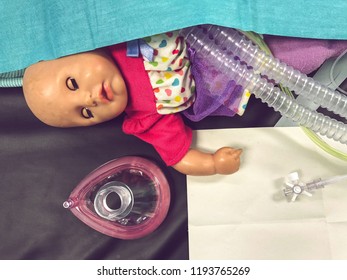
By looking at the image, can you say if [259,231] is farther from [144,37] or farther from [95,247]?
[144,37]

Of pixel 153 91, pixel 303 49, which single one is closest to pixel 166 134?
pixel 153 91

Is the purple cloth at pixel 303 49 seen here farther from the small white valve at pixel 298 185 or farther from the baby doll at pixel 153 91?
the small white valve at pixel 298 185

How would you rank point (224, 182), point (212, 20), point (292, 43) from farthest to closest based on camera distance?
point (224, 182) < point (292, 43) < point (212, 20)

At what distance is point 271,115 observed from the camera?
99 cm

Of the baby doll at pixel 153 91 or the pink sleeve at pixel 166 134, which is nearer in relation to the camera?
the baby doll at pixel 153 91

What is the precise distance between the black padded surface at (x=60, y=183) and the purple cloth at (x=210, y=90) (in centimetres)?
7

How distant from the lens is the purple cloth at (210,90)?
887mm

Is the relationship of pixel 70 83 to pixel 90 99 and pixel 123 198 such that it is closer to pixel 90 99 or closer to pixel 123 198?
pixel 90 99

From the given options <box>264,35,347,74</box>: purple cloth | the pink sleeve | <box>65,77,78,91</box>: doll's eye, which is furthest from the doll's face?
<box>264,35,347,74</box>: purple cloth

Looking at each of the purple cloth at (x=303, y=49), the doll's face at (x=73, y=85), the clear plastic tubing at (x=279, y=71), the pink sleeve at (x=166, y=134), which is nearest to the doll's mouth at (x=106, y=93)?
the doll's face at (x=73, y=85)

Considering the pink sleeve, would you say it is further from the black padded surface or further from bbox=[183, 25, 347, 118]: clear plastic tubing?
bbox=[183, 25, 347, 118]: clear plastic tubing

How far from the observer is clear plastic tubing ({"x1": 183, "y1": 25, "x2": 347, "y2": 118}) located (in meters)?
0.81

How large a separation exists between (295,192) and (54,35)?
0.57m
